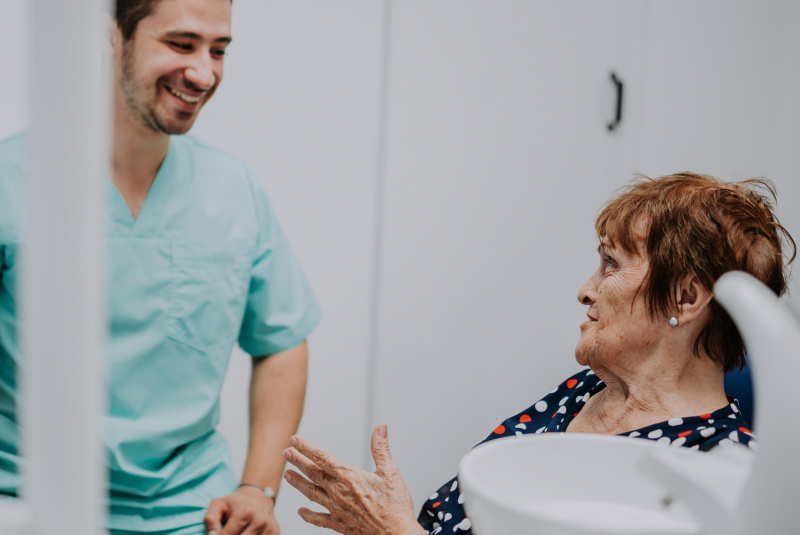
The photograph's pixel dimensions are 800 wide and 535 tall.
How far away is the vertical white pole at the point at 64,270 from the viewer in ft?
0.95

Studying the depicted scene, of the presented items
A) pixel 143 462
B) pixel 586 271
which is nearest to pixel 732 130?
pixel 586 271

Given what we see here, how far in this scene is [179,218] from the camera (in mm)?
1141

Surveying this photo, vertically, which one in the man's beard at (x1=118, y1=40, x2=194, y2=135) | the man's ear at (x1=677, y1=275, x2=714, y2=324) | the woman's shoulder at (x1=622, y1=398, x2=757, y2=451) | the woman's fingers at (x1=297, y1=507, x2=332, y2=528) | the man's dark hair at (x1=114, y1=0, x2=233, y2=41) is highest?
the man's dark hair at (x1=114, y1=0, x2=233, y2=41)

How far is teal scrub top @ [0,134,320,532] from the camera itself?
3.34 feet

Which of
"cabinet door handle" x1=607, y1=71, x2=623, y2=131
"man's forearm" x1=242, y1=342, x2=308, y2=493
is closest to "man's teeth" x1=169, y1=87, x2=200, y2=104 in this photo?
"man's forearm" x1=242, y1=342, x2=308, y2=493

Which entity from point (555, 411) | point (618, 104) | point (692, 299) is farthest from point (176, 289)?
point (618, 104)

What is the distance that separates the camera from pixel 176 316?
3.67 feet

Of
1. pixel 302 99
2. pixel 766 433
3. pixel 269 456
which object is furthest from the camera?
pixel 302 99

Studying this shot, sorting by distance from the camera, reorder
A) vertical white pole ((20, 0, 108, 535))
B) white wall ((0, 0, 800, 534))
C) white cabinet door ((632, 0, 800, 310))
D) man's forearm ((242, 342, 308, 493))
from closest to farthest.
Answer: vertical white pole ((20, 0, 108, 535)) → man's forearm ((242, 342, 308, 493)) → white wall ((0, 0, 800, 534)) → white cabinet door ((632, 0, 800, 310))

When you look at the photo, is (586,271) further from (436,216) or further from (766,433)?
(766,433)

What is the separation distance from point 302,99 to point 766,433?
3.97ft

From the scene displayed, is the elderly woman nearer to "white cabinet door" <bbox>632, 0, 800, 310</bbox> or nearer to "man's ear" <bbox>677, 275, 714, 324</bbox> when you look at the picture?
"man's ear" <bbox>677, 275, 714, 324</bbox>

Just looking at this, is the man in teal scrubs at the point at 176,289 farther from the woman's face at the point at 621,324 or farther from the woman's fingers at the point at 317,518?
the woman's face at the point at 621,324

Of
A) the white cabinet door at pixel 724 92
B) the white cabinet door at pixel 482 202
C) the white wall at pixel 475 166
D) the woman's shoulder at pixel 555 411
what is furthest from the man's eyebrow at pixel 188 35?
the white cabinet door at pixel 724 92
